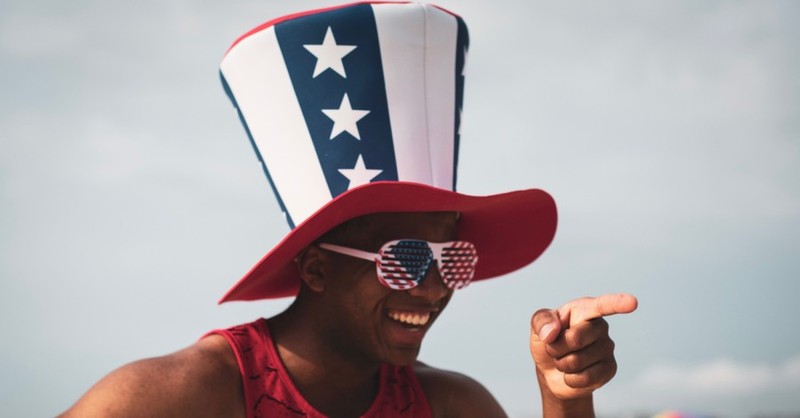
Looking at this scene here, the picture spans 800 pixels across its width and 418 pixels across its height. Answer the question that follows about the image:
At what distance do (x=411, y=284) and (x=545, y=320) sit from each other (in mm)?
1129

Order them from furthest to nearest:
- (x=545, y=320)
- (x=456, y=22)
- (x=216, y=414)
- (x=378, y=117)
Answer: (x=456, y=22), (x=378, y=117), (x=216, y=414), (x=545, y=320)

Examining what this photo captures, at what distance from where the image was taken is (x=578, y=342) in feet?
10.2

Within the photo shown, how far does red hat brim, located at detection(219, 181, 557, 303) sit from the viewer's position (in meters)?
4.09

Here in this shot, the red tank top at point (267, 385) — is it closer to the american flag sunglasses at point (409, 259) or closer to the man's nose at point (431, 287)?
the american flag sunglasses at point (409, 259)

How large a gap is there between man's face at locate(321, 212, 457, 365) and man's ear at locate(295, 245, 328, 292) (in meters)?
0.03

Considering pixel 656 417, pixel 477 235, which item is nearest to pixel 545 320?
pixel 656 417

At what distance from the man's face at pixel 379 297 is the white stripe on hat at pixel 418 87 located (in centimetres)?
24

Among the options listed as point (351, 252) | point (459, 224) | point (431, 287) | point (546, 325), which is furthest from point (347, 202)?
point (546, 325)

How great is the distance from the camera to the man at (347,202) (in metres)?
4.21

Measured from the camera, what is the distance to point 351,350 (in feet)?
14.4

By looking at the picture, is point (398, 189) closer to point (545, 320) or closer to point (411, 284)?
point (411, 284)

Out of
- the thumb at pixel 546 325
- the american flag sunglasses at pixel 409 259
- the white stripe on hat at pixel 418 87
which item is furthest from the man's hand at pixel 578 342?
the white stripe on hat at pixel 418 87

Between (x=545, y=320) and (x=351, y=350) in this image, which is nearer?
(x=545, y=320)

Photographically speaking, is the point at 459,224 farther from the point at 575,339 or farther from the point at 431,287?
the point at 575,339
